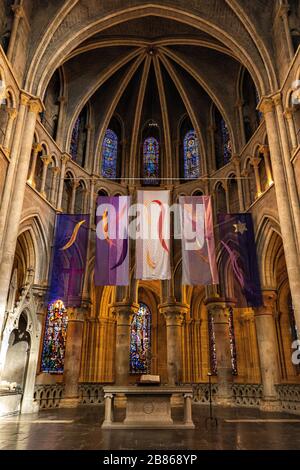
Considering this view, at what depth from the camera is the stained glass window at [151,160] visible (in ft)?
79.0

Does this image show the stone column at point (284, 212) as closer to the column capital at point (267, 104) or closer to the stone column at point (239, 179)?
the column capital at point (267, 104)

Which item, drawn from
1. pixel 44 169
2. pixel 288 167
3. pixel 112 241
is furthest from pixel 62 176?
pixel 288 167

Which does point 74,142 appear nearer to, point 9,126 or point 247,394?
point 9,126

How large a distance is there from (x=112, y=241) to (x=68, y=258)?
9.26ft

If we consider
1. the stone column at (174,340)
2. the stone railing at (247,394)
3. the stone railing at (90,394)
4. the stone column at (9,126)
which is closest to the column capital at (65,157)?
the stone column at (9,126)

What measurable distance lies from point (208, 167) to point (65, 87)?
377 inches

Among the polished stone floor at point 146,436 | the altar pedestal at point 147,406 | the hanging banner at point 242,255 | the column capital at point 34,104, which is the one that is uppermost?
the column capital at point 34,104

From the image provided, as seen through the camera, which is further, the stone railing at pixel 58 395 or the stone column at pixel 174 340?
the stone column at pixel 174 340

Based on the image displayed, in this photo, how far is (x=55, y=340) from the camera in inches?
800

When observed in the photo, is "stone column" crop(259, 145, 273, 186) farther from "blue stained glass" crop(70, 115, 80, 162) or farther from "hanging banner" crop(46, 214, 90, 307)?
"blue stained glass" crop(70, 115, 80, 162)

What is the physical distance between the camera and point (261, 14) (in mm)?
16297

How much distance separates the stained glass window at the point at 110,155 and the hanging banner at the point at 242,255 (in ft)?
32.0

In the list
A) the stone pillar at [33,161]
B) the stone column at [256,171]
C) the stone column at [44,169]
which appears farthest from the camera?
the stone column at [256,171]

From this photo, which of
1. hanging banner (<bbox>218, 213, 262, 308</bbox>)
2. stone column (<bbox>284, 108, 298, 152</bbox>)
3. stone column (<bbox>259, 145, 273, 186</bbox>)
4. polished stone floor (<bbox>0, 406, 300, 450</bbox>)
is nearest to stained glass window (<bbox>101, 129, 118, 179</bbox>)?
hanging banner (<bbox>218, 213, 262, 308</bbox>)
